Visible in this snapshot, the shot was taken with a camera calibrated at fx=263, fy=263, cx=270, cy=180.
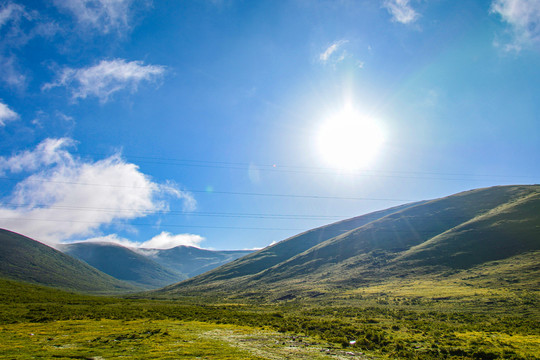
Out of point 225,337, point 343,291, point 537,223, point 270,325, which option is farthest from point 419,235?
point 225,337

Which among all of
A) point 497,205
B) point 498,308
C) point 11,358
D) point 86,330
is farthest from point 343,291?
point 497,205

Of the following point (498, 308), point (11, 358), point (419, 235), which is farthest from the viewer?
point (419, 235)

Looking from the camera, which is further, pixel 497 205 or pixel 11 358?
pixel 497 205

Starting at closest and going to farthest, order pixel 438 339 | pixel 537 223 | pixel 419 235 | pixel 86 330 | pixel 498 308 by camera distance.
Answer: pixel 438 339, pixel 86 330, pixel 498 308, pixel 537 223, pixel 419 235

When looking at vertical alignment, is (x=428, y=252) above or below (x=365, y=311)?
above

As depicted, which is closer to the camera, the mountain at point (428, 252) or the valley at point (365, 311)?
the valley at point (365, 311)

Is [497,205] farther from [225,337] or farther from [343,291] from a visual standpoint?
[225,337]

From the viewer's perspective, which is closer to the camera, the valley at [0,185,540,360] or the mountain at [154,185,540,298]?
the valley at [0,185,540,360]

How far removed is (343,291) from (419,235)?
312 feet

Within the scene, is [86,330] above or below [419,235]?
below

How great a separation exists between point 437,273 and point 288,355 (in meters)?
124

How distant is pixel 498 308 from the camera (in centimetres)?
6084

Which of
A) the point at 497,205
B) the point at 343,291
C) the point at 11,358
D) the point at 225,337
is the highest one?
the point at 497,205

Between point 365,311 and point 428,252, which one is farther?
point 428,252
